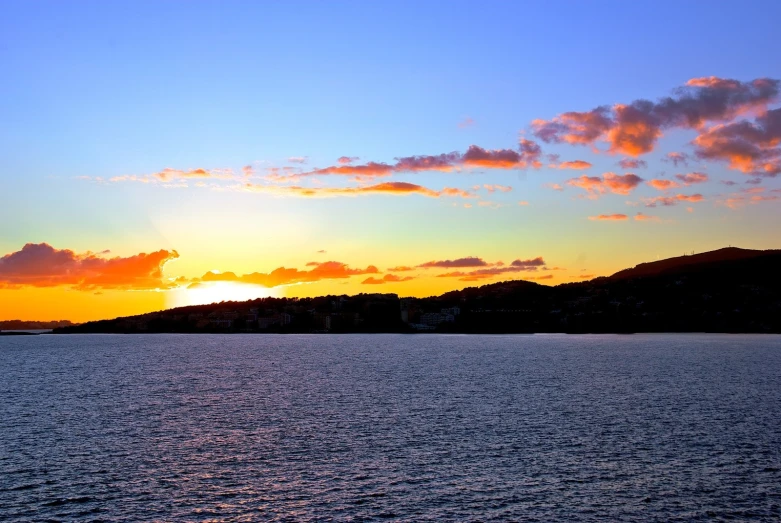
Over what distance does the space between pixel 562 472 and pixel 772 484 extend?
13501 mm

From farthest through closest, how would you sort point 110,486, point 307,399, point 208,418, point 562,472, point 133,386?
point 133,386 < point 307,399 < point 208,418 < point 562,472 < point 110,486

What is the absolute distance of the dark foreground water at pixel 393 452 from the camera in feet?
134

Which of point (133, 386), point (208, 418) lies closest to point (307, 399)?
point (208, 418)

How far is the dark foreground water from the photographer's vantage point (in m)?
40.8

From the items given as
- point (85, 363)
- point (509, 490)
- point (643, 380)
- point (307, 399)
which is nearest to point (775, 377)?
point (643, 380)

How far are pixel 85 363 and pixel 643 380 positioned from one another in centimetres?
13062

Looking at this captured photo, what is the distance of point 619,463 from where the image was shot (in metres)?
51.2

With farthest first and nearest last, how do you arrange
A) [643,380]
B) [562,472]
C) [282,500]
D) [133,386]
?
[643,380], [133,386], [562,472], [282,500]

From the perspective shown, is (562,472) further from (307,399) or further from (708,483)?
(307,399)

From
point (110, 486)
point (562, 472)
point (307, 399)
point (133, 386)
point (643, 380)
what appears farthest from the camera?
point (643, 380)

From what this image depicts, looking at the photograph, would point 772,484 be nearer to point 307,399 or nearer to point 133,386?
point 307,399

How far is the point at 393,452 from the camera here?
55000mm

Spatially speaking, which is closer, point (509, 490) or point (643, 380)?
point (509, 490)

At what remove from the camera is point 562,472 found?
48.6 meters
